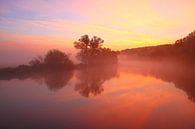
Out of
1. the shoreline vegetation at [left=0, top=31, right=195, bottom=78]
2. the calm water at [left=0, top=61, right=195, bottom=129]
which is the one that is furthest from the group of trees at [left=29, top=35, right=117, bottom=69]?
the calm water at [left=0, top=61, right=195, bottom=129]

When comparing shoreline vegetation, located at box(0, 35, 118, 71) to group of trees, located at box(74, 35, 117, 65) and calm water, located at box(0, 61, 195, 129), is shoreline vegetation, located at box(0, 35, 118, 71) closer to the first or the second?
group of trees, located at box(74, 35, 117, 65)

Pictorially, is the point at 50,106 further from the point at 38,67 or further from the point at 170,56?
the point at 170,56

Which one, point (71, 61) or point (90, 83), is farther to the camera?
point (71, 61)

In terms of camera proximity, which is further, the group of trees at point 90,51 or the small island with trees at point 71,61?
the group of trees at point 90,51

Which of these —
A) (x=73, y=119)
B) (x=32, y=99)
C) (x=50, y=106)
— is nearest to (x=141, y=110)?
(x=73, y=119)

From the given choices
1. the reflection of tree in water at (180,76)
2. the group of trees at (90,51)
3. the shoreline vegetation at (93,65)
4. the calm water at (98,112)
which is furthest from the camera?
the group of trees at (90,51)

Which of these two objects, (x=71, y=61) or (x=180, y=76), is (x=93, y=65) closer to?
(x=71, y=61)

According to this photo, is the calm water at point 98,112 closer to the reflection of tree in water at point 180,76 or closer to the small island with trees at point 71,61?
the reflection of tree in water at point 180,76

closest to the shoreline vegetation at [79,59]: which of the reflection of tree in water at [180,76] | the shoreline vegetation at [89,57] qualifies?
the shoreline vegetation at [89,57]

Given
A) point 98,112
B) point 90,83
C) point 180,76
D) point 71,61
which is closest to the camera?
point 98,112

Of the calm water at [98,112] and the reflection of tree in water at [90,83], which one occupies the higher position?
the calm water at [98,112]

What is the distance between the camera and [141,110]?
15234mm

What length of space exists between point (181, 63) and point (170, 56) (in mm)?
10944

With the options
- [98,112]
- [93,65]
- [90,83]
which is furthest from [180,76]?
[93,65]
